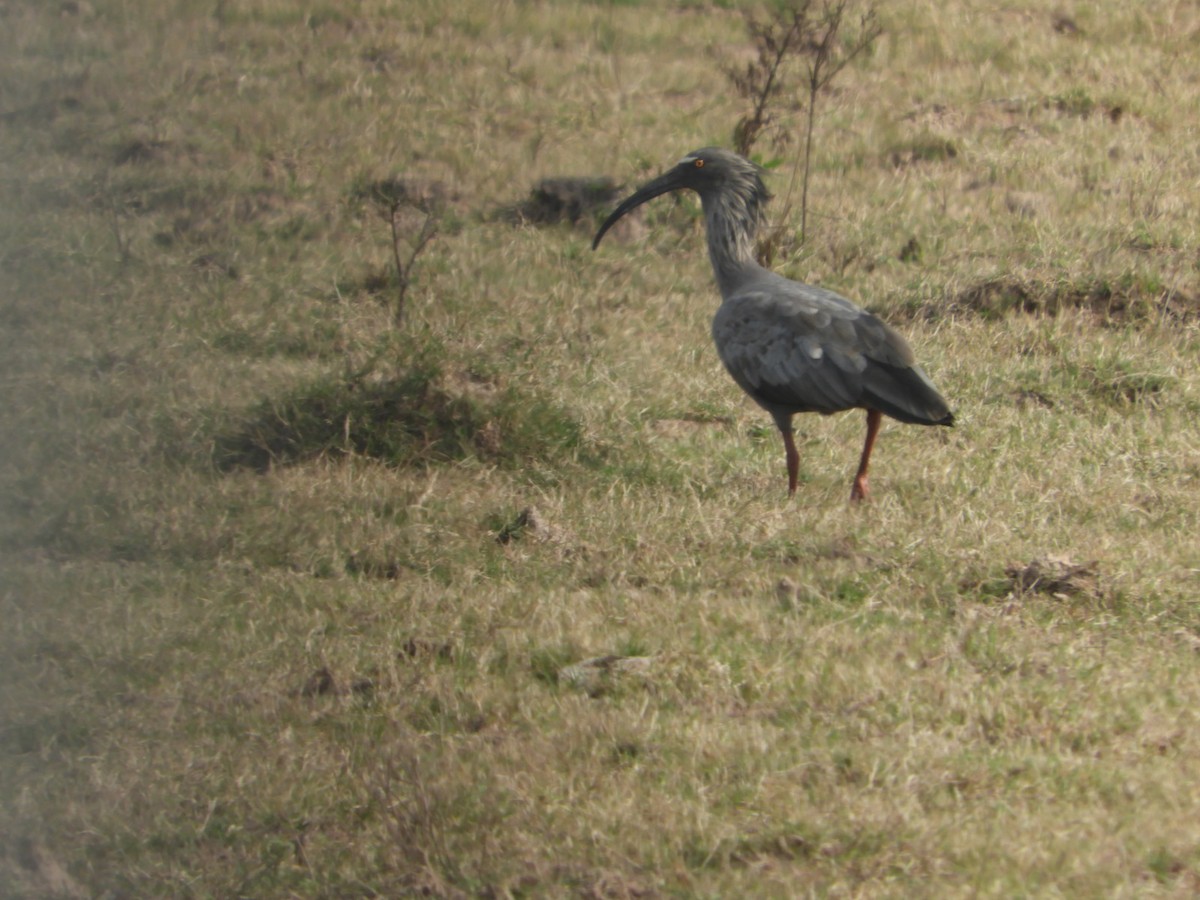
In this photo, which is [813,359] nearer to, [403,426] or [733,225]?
[733,225]

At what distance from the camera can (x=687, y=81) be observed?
12.7m

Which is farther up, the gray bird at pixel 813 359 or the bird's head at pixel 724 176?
the bird's head at pixel 724 176

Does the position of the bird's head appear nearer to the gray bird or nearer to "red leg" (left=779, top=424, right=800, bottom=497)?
the gray bird

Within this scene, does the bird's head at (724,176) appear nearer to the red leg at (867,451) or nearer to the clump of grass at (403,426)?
the clump of grass at (403,426)

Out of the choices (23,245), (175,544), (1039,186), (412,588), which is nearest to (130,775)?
(412,588)

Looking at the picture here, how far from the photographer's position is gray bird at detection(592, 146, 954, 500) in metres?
6.45

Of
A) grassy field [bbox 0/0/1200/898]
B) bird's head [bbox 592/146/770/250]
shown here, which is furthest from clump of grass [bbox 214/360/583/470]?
bird's head [bbox 592/146/770/250]

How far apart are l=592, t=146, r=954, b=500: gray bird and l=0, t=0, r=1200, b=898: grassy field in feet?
1.26

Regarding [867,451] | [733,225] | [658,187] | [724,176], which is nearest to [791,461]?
[867,451]

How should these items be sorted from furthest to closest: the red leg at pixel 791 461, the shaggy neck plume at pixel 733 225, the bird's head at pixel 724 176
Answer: the bird's head at pixel 724 176
the shaggy neck plume at pixel 733 225
the red leg at pixel 791 461

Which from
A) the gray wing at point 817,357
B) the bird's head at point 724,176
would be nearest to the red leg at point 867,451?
the gray wing at point 817,357

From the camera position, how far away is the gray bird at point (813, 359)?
6453 millimetres

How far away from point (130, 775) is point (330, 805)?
720mm

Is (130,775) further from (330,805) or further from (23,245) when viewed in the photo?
(23,245)
